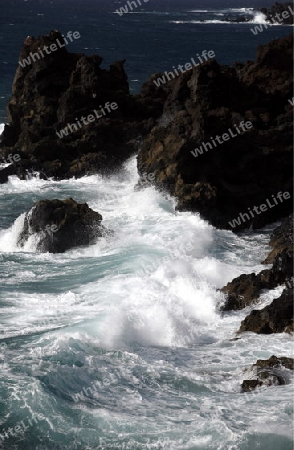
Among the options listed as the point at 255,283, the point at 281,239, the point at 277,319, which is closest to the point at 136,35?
the point at 281,239

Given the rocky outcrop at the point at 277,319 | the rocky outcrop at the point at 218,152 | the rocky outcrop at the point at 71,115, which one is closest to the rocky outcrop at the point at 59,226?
the rocky outcrop at the point at 218,152

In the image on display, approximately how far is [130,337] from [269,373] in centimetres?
573

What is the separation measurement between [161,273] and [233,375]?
8667 millimetres

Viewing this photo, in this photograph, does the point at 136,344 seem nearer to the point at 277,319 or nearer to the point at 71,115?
the point at 277,319

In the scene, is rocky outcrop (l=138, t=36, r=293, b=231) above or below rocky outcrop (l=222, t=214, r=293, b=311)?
above

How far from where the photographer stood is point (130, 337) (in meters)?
26.4

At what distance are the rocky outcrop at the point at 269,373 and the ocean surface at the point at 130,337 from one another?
301 millimetres

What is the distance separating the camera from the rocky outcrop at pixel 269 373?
73.3ft

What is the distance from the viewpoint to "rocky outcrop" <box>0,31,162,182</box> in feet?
154

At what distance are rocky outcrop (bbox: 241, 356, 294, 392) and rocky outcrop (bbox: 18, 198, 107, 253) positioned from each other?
13.6 metres

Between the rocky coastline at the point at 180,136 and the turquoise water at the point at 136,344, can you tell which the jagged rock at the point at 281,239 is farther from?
the turquoise water at the point at 136,344

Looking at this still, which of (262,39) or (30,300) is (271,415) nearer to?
(30,300)

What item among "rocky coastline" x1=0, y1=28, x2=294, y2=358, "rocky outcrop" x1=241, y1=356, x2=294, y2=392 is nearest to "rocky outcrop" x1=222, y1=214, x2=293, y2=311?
"rocky coastline" x1=0, y1=28, x2=294, y2=358

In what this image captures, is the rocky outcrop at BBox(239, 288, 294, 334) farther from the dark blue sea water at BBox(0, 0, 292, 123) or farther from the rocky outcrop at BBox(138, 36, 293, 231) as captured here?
the dark blue sea water at BBox(0, 0, 292, 123)
